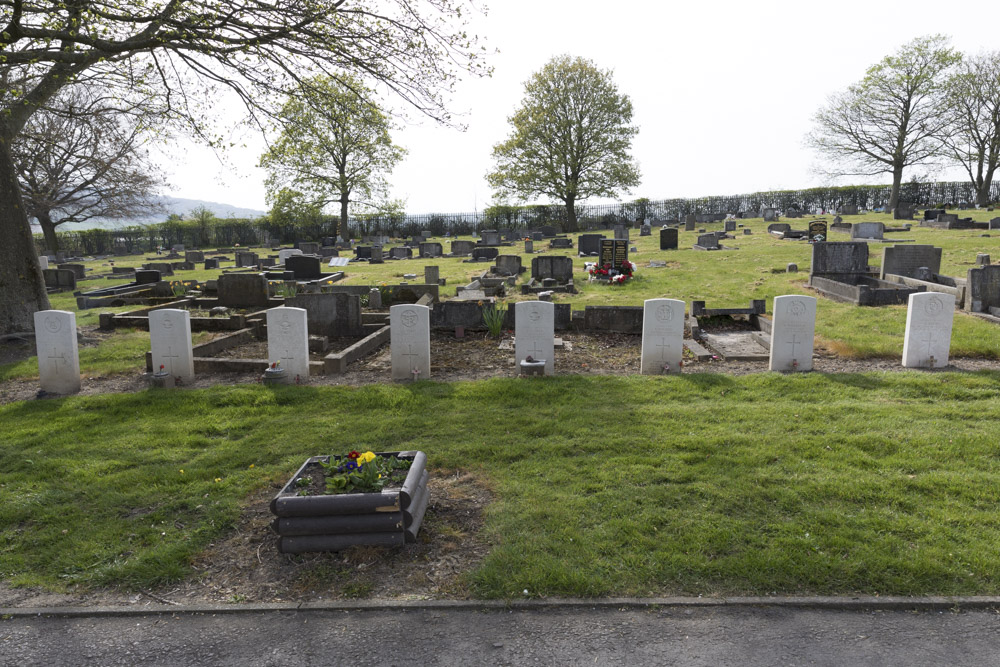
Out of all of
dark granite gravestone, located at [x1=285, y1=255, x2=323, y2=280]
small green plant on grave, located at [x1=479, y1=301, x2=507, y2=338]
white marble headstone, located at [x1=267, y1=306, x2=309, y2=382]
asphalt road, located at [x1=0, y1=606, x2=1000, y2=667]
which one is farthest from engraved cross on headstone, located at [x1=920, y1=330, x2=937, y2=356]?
dark granite gravestone, located at [x1=285, y1=255, x2=323, y2=280]

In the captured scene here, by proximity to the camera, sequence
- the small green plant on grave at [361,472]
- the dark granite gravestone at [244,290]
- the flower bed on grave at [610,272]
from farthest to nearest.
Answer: the flower bed on grave at [610,272], the dark granite gravestone at [244,290], the small green plant on grave at [361,472]

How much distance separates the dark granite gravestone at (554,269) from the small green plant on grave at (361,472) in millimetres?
13040

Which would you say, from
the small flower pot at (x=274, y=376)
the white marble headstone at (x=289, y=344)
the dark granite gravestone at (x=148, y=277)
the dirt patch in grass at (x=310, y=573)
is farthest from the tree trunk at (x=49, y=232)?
the dirt patch in grass at (x=310, y=573)

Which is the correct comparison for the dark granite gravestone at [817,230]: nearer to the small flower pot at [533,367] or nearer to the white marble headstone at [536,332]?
the white marble headstone at [536,332]

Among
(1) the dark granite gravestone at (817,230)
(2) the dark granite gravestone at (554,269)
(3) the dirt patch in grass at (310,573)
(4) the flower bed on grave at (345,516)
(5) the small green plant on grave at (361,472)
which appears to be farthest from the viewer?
(1) the dark granite gravestone at (817,230)

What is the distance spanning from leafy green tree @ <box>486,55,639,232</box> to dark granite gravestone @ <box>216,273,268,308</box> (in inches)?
1153

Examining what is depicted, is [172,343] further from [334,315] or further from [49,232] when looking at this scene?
[49,232]

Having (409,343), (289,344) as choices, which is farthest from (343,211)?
(409,343)

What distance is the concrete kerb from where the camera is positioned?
3.67m

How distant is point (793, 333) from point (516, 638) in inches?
255

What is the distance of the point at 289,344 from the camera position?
8.73 metres

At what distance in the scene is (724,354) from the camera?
961cm

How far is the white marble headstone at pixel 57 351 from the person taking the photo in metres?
8.46

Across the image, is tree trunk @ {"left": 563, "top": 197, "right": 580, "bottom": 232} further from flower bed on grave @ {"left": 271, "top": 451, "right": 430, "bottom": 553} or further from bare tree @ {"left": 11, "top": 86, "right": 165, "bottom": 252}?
→ flower bed on grave @ {"left": 271, "top": 451, "right": 430, "bottom": 553}
